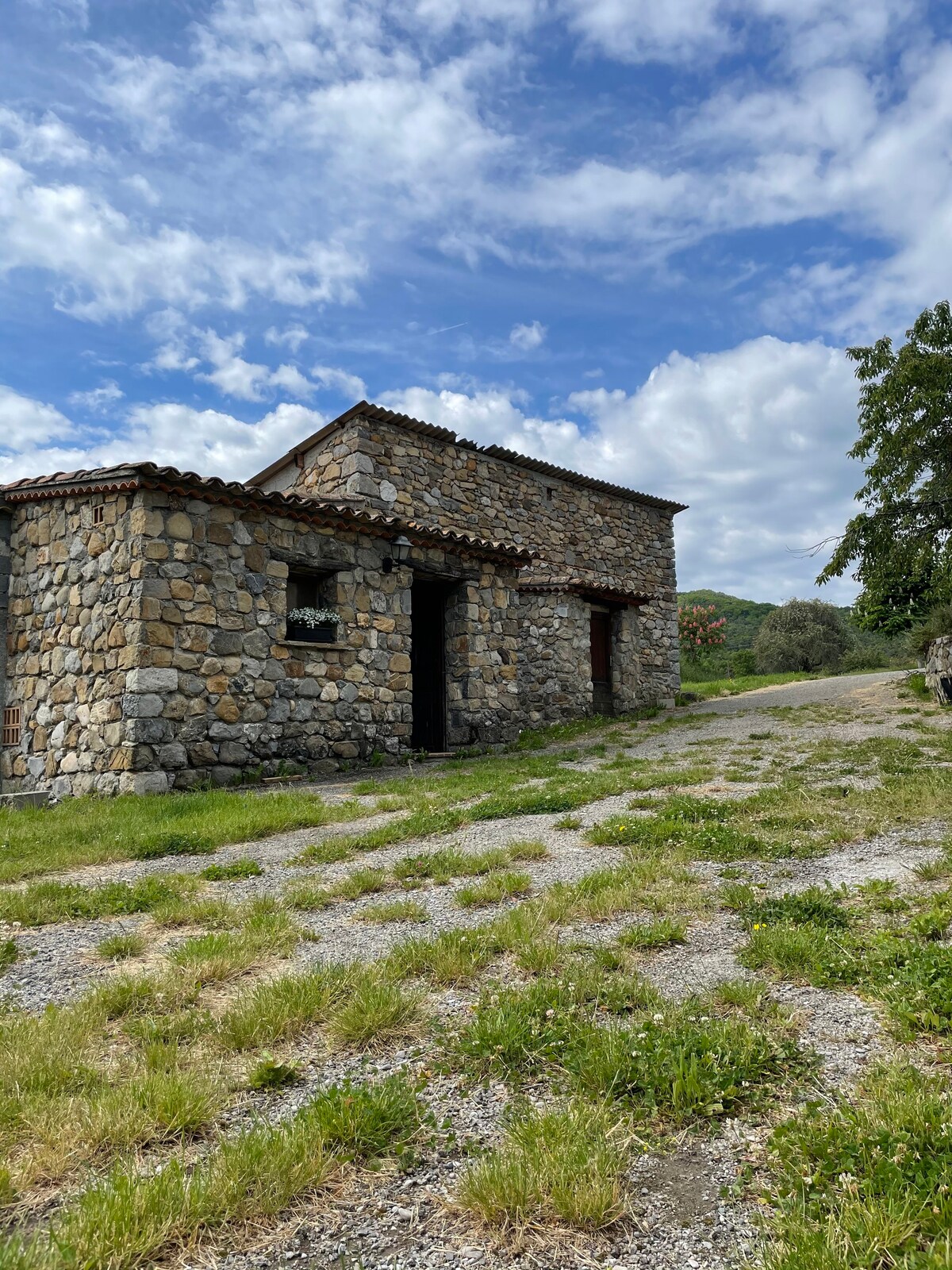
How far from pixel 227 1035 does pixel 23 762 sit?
8.34m

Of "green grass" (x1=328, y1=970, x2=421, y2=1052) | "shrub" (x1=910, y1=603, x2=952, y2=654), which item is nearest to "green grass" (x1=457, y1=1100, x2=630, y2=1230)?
"green grass" (x1=328, y1=970, x2=421, y2=1052)

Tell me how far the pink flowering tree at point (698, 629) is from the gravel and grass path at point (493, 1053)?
2457 centimetres

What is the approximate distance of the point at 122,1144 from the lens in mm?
2123

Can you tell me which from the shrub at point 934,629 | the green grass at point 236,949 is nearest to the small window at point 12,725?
the green grass at point 236,949

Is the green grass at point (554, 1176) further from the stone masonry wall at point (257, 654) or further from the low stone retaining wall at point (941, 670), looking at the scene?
the low stone retaining wall at point (941, 670)

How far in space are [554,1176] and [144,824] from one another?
5833mm

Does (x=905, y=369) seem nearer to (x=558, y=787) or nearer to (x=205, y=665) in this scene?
Result: (x=558, y=787)

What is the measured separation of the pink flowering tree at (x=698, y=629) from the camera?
29.6m

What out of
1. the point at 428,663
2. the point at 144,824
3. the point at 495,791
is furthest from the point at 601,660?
the point at 144,824

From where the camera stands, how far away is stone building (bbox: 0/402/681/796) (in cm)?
885

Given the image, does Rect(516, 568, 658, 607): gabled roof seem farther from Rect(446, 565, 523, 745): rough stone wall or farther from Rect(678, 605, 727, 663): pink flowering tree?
Rect(678, 605, 727, 663): pink flowering tree

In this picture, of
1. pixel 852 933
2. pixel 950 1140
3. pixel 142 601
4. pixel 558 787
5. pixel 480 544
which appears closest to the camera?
pixel 950 1140

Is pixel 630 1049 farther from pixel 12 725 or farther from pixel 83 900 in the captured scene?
pixel 12 725

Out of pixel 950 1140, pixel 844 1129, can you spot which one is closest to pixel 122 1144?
pixel 844 1129
